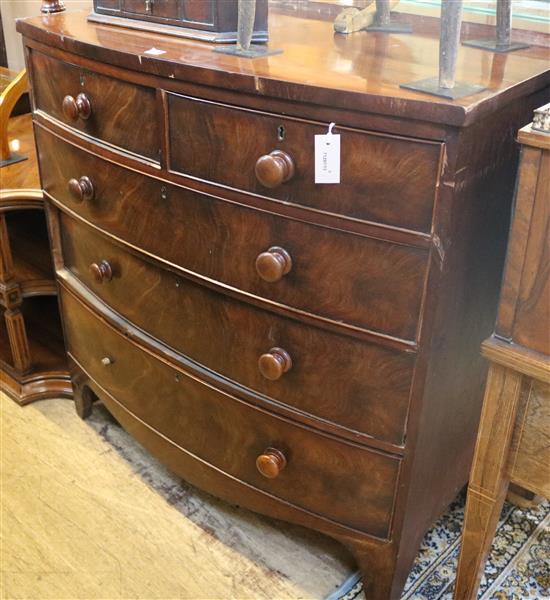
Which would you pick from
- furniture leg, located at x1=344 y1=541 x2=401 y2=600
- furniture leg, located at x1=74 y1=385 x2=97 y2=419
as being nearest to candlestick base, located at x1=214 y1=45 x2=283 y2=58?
furniture leg, located at x1=344 y1=541 x2=401 y2=600

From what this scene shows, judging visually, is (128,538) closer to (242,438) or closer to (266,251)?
(242,438)

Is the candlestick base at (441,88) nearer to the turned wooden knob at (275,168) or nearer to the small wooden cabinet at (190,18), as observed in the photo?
the turned wooden knob at (275,168)

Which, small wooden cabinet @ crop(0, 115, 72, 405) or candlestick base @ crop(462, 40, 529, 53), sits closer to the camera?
candlestick base @ crop(462, 40, 529, 53)

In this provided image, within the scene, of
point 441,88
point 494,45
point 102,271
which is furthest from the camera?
point 102,271

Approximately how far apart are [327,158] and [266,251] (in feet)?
0.65

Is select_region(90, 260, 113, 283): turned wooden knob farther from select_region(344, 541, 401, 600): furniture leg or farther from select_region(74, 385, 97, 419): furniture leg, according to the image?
select_region(344, 541, 401, 600): furniture leg

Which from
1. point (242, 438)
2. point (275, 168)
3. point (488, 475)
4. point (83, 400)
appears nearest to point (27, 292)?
point (83, 400)

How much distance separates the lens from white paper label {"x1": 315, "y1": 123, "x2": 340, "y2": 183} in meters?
0.94

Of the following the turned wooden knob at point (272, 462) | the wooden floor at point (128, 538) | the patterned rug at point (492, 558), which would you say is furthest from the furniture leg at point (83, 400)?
the turned wooden knob at point (272, 462)

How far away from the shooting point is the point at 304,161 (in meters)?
0.98

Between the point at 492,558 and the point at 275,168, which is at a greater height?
the point at 275,168

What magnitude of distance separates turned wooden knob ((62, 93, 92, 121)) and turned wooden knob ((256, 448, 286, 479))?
2.26ft

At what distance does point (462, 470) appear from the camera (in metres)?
1.40

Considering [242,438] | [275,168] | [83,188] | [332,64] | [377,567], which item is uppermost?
[332,64]
